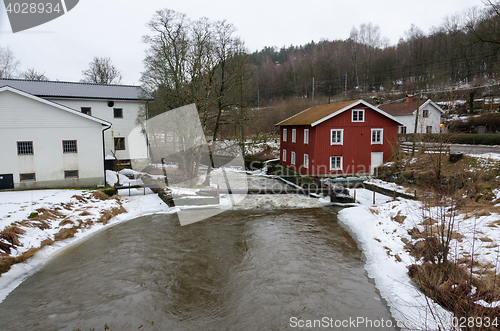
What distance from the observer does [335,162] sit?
23094 millimetres

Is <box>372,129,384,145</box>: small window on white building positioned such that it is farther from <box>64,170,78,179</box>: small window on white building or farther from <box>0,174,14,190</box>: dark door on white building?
<box>0,174,14,190</box>: dark door on white building

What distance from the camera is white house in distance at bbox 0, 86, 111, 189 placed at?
16828mm

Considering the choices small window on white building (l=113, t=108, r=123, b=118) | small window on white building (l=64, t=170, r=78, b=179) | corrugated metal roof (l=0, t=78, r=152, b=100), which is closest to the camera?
small window on white building (l=64, t=170, r=78, b=179)

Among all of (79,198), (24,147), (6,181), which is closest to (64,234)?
(79,198)

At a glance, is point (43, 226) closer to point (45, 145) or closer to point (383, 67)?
point (45, 145)

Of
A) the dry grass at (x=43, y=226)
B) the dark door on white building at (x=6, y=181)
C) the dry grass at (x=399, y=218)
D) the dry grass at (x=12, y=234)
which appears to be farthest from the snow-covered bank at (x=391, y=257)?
the dark door on white building at (x=6, y=181)

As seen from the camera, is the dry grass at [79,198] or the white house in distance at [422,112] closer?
the dry grass at [79,198]

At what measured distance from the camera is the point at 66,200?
1494cm

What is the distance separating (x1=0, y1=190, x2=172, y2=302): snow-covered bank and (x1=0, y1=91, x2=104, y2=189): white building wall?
1804 millimetres

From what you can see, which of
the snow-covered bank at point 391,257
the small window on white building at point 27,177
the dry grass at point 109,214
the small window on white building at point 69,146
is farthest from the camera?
the small window on white building at point 69,146

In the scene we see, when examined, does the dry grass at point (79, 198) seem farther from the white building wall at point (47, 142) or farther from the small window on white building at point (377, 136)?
the small window on white building at point (377, 136)

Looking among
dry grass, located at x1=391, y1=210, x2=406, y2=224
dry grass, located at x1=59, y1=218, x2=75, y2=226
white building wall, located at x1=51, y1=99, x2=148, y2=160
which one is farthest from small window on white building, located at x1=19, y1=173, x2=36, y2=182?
dry grass, located at x1=391, y1=210, x2=406, y2=224

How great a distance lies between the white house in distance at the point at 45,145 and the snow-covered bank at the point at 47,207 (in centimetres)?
172

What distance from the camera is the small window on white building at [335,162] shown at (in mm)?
23077
